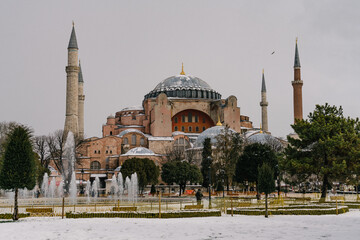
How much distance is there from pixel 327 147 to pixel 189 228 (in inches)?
478

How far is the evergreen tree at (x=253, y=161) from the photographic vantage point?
28.8 meters

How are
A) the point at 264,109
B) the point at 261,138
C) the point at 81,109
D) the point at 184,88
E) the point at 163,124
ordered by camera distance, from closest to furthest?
the point at 261,138 < the point at 163,124 < the point at 81,109 < the point at 184,88 < the point at 264,109

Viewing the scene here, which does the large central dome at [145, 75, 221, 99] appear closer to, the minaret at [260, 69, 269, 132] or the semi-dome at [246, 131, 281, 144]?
the minaret at [260, 69, 269, 132]

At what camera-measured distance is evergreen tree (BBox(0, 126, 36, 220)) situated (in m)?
14.5

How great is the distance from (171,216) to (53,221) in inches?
141

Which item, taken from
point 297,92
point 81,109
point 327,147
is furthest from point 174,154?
point 327,147

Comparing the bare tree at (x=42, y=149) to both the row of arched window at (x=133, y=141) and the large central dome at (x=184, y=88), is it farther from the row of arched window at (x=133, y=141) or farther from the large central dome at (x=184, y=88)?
the large central dome at (x=184, y=88)

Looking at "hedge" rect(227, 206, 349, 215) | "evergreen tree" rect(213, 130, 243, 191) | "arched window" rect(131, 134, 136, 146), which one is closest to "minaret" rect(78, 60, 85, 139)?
"arched window" rect(131, 134, 136, 146)

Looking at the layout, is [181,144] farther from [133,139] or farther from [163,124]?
[133,139]

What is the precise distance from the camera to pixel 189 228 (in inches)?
477

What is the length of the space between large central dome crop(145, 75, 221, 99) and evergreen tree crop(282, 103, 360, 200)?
37962mm

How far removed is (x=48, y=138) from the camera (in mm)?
45688

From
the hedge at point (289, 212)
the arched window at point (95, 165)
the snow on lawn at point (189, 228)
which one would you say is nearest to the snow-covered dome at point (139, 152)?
the arched window at point (95, 165)

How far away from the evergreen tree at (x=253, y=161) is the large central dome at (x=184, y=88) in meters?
32.2
